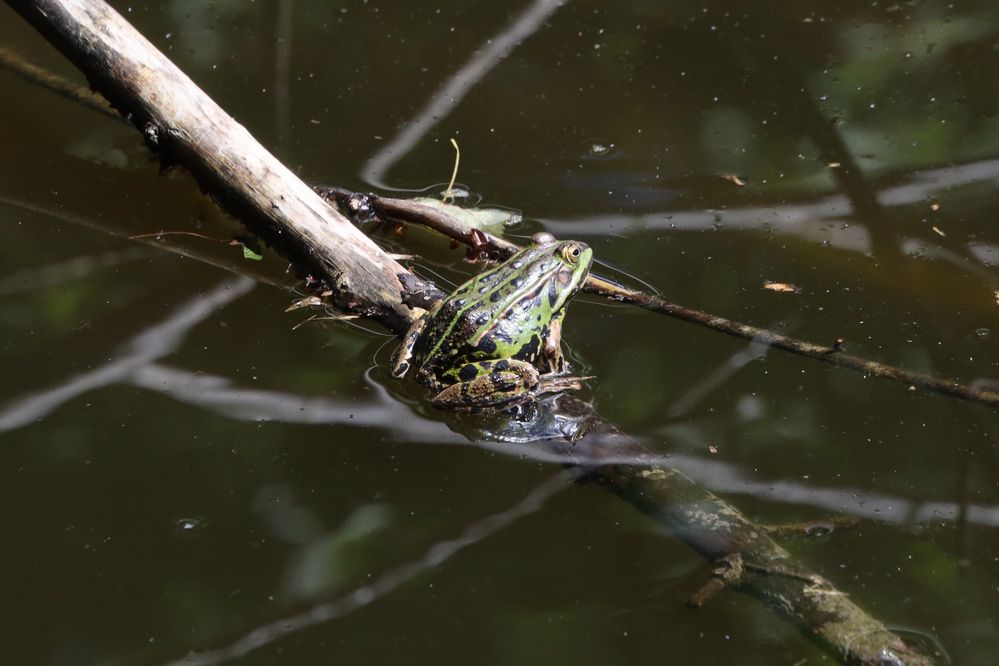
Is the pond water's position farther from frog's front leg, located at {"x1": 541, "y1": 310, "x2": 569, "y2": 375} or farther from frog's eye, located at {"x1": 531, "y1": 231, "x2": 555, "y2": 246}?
frog's eye, located at {"x1": 531, "y1": 231, "x2": 555, "y2": 246}

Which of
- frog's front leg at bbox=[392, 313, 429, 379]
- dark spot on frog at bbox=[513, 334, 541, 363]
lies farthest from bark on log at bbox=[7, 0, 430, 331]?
dark spot on frog at bbox=[513, 334, 541, 363]

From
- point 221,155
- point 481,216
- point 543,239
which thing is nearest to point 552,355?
point 543,239

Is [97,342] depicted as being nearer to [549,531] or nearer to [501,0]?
[549,531]

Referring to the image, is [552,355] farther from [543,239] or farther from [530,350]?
[543,239]

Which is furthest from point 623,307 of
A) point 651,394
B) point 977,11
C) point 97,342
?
point 977,11

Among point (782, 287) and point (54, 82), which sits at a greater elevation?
point (54, 82)

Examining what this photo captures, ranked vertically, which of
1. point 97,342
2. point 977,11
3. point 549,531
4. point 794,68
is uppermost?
point 977,11

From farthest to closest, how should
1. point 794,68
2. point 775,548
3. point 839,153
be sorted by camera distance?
1. point 794,68
2. point 839,153
3. point 775,548
